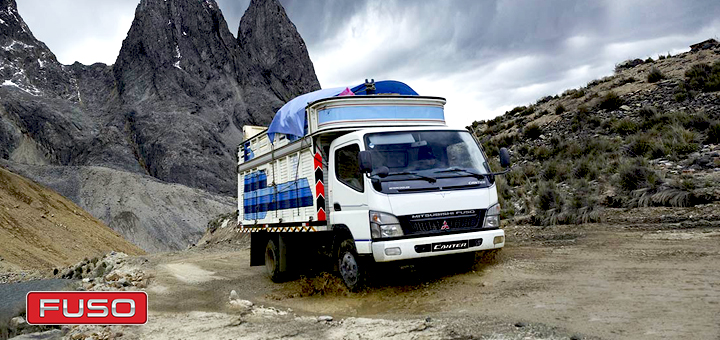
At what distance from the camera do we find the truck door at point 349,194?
9.08 metres

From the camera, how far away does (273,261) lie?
12734 mm

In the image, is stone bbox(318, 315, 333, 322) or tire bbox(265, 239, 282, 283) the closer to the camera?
stone bbox(318, 315, 333, 322)

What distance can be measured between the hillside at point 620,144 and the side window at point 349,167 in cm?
229

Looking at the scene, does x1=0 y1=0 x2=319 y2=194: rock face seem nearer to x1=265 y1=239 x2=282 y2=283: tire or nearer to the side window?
x1=265 y1=239 x2=282 y2=283: tire

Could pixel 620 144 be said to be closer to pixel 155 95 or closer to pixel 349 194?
pixel 349 194

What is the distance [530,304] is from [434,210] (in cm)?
216

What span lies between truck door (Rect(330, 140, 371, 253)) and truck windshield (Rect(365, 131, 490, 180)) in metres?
0.43

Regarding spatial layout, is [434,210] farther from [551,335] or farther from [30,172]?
[30,172]

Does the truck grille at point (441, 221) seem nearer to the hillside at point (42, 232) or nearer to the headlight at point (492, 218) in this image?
the headlight at point (492, 218)

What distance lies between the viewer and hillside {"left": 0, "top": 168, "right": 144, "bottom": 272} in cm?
3228

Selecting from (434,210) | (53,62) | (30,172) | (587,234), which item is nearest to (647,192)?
(587,234)

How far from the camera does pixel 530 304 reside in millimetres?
7391

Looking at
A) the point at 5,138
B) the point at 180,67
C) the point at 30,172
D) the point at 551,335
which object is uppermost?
the point at 180,67

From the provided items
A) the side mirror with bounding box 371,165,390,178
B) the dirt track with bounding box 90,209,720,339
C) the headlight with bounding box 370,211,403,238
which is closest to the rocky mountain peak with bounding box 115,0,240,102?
the dirt track with bounding box 90,209,720,339
